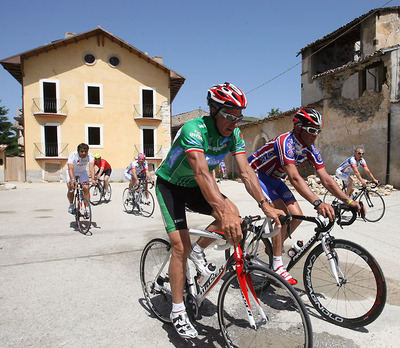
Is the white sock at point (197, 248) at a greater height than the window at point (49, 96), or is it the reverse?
the window at point (49, 96)

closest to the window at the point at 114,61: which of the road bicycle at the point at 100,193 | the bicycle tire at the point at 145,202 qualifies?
the road bicycle at the point at 100,193

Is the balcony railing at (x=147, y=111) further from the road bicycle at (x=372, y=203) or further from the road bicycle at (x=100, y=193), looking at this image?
the road bicycle at (x=372, y=203)

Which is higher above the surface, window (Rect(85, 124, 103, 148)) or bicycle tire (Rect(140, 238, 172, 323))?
window (Rect(85, 124, 103, 148))

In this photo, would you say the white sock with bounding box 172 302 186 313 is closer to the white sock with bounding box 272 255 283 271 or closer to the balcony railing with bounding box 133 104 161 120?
the white sock with bounding box 272 255 283 271

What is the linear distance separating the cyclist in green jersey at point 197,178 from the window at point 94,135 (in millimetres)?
25041

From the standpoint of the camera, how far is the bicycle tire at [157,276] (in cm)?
305

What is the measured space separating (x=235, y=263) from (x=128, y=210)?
308 inches

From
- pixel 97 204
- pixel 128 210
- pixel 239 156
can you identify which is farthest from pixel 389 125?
pixel 239 156

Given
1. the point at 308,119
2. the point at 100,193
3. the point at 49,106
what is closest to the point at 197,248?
the point at 308,119

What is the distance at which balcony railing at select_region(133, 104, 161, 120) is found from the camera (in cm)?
2742

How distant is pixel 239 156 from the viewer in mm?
2793

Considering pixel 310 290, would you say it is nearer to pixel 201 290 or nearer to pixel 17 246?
pixel 201 290

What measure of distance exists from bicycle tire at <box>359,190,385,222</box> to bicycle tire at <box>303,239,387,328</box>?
5.23 meters

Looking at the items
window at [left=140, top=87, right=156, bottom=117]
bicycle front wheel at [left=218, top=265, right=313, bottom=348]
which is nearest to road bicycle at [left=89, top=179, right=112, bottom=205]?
bicycle front wheel at [left=218, top=265, right=313, bottom=348]
